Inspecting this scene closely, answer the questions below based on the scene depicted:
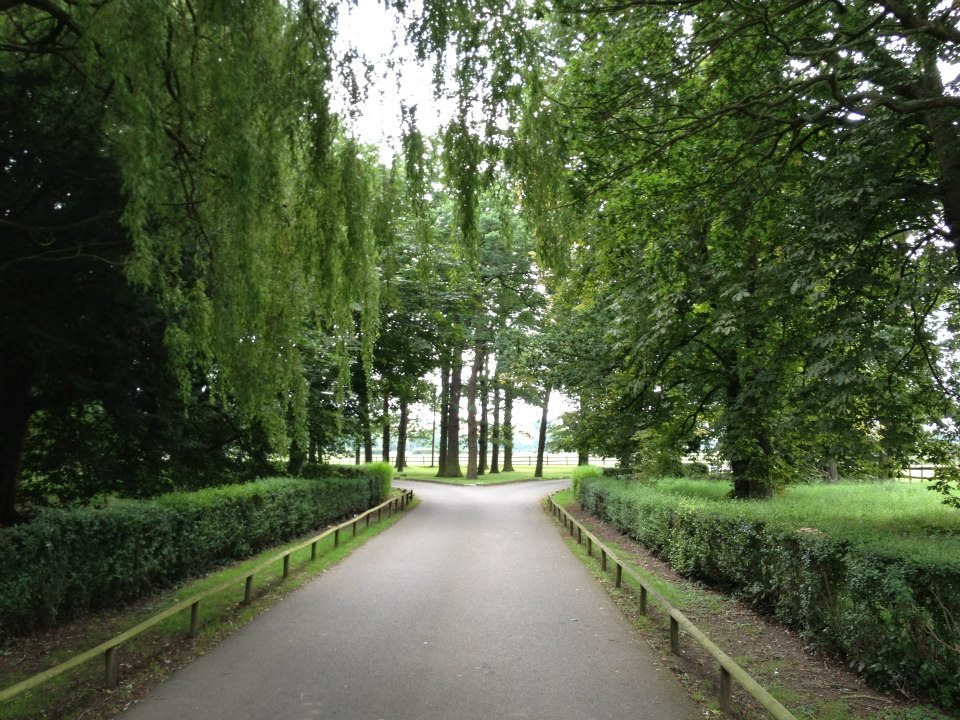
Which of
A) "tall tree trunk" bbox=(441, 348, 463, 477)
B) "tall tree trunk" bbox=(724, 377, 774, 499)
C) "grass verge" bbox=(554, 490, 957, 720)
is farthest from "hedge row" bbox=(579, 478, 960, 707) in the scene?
"tall tree trunk" bbox=(441, 348, 463, 477)

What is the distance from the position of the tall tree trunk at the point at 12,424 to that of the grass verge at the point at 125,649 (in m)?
3.38

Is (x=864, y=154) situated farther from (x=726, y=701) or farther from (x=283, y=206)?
Answer: (x=283, y=206)

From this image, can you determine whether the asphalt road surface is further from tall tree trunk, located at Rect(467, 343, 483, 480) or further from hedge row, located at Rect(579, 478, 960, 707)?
→ tall tree trunk, located at Rect(467, 343, 483, 480)

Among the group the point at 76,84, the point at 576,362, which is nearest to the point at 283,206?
the point at 76,84

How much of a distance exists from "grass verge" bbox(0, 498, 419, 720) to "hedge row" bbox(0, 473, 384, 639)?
0.24 metres

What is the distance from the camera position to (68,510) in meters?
7.64

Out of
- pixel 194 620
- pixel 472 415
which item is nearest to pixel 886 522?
pixel 194 620

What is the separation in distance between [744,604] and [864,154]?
582 centimetres

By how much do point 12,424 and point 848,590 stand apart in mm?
11583

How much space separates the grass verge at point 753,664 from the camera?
16.9 ft

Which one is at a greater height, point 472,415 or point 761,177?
point 761,177

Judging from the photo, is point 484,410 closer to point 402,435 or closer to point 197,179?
point 402,435

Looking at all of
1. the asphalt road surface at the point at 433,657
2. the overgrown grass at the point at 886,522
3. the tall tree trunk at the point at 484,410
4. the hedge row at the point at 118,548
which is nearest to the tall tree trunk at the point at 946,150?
the overgrown grass at the point at 886,522

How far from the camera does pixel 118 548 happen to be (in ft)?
26.0
